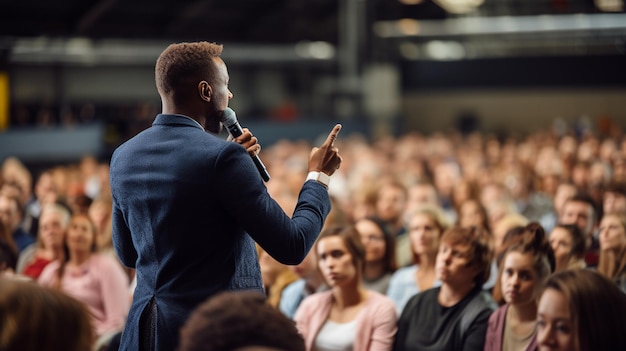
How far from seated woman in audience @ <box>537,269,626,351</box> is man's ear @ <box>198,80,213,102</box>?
3.55ft

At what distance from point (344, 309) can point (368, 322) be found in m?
0.17

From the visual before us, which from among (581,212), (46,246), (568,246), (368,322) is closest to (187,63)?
(368,322)

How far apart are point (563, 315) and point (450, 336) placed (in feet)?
6.43

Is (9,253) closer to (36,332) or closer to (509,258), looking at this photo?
(509,258)

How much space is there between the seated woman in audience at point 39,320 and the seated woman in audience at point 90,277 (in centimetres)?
366

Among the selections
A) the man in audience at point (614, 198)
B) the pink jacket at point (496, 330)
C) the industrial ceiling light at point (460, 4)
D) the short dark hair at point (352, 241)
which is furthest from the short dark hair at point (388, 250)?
the industrial ceiling light at point (460, 4)

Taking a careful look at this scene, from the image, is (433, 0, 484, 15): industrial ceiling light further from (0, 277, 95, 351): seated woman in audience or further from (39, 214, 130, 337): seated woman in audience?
(0, 277, 95, 351): seated woman in audience

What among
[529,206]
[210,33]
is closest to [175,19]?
[210,33]

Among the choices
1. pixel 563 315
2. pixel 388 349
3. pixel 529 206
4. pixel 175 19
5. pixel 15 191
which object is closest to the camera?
pixel 563 315

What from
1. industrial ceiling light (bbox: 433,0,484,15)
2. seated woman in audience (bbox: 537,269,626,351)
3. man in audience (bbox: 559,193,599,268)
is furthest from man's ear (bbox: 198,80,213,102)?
industrial ceiling light (bbox: 433,0,484,15)

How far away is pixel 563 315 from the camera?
256 centimetres

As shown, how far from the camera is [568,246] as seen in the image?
16.8ft

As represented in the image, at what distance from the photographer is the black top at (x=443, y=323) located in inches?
173

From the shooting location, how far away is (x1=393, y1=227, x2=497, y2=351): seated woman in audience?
4.48m
